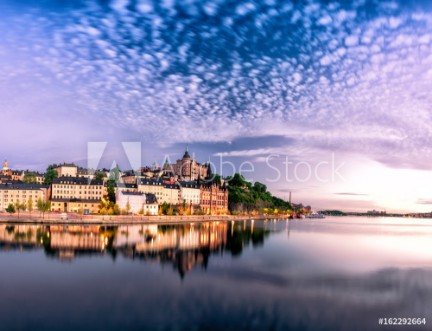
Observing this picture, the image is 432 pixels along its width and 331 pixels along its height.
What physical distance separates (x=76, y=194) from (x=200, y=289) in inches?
2667

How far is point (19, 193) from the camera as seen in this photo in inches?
3022

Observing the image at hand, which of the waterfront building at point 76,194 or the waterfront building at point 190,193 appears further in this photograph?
the waterfront building at point 190,193

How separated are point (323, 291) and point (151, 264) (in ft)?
39.3

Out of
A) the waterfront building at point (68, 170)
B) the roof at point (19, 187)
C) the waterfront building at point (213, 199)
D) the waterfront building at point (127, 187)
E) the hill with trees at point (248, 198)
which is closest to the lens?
the roof at point (19, 187)

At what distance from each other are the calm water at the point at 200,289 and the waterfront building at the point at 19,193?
48.4 m

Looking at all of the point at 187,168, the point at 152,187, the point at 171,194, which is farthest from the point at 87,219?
the point at 187,168

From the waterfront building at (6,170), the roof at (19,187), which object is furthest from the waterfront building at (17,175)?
the roof at (19,187)

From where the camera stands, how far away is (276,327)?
14.1m

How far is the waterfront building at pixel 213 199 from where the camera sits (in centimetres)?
10483

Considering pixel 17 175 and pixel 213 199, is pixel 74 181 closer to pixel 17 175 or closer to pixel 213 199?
pixel 213 199

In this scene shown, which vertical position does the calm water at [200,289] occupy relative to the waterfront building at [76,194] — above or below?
below

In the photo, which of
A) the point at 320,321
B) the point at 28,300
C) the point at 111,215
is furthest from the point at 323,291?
the point at 111,215

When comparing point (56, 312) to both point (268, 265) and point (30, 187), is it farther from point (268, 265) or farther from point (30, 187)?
point (30, 187)

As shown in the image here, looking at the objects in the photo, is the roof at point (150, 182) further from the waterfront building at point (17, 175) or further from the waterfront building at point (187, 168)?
the waterfront building at point (17, 175)
